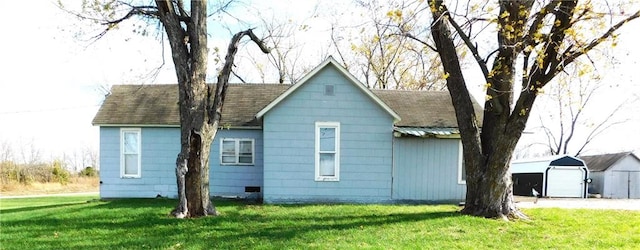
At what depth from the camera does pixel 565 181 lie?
17406 millimetres

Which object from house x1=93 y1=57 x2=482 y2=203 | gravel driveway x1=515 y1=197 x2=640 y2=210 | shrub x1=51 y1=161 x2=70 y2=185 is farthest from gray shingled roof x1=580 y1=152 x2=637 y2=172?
shrub x1=51 y1=161 x2=70 y2=185

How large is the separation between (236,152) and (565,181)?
45.4 ft

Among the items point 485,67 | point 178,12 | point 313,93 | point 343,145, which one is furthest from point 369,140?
point 178,12

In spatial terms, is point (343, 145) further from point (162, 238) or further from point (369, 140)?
point (162, 238)

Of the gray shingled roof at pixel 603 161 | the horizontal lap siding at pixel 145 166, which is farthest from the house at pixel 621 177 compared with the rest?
the horizontal lap siding at pixel 145 166

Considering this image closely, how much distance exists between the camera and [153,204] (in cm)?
1184

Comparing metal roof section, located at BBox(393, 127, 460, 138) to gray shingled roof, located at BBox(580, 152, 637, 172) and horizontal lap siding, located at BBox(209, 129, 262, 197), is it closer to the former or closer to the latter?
horizontal lap siding, located at BBox(209, 129, 262, 197)

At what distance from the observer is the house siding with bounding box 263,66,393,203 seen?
12.6m

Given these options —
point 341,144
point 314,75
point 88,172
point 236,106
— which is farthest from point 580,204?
point 88,172

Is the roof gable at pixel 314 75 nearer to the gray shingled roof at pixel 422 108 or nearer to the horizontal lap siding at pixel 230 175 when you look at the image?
the gray shingled roof at pixel 422 108

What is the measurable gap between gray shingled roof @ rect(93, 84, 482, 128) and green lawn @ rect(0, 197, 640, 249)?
13.1ft

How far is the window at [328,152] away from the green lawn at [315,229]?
1960mm

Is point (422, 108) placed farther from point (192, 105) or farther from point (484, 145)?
point (192, 105)

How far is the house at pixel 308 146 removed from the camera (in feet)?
41.3
